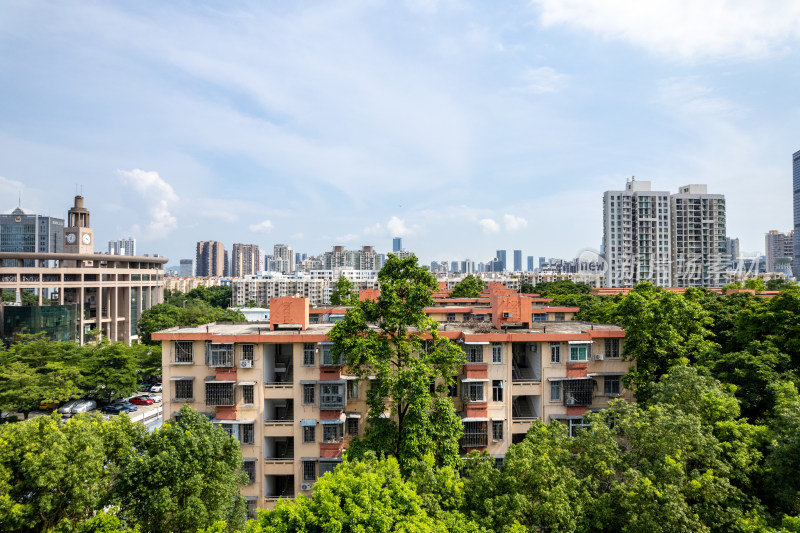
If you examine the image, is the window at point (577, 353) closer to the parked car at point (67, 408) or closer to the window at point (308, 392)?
the window at point (308, 392)

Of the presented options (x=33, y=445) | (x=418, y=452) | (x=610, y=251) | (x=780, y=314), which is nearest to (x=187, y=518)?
(x=33, y=445)

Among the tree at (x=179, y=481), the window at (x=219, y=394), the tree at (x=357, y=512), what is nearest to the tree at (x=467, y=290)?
the window at (x=219, y=394)

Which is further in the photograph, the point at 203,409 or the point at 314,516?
the point at 203,409

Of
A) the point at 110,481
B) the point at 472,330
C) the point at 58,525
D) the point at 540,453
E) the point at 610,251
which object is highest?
the point at 610,251

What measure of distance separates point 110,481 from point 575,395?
15868 mm

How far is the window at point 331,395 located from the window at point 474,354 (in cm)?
504

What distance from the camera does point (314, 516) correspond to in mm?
8984

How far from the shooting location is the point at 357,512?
29.0 feet

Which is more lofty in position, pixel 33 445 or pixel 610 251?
pixel 610 251

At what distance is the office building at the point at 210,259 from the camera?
186 meters

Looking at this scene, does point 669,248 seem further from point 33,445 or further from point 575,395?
point 33,445

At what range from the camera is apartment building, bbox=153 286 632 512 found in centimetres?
1639

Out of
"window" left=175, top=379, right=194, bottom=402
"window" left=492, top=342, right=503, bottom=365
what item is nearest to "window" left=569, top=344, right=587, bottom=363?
"window" left=492, top=342, right=503, bottom=365

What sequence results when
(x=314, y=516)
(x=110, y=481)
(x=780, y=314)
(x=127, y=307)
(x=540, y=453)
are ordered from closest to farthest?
(x=314, y=516) → (x=540, y=453) → (x=110, y=481) → (x=780, y=314) → (x=127, y=307)
